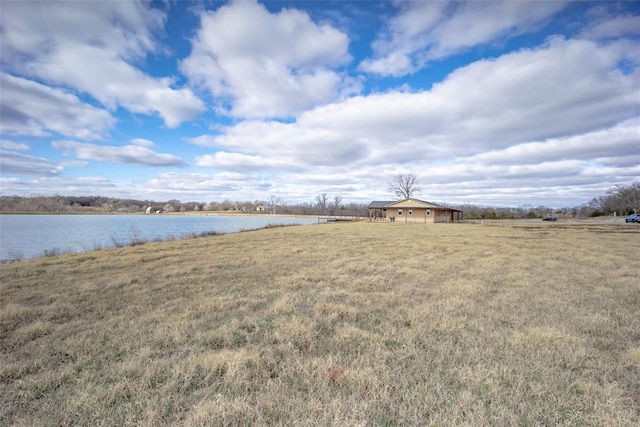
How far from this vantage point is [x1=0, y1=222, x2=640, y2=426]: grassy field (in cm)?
264

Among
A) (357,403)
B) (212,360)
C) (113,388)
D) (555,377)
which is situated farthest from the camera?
(212,360)

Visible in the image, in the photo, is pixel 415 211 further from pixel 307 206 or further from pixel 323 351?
pixel 307 206

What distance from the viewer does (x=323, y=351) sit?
3861 mm

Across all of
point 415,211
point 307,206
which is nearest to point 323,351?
point 415,211

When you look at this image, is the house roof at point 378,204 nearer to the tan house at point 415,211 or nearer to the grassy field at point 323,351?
the tan house at point 415,211

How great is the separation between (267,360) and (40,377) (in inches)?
94.5

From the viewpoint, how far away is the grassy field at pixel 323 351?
2.64m

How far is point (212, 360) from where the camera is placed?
3443mm

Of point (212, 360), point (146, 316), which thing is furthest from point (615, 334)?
point (146, 316)

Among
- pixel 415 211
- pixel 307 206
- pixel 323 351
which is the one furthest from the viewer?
pixel 307 206

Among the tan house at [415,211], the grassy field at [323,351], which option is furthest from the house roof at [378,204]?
the grassy field at [323,351]

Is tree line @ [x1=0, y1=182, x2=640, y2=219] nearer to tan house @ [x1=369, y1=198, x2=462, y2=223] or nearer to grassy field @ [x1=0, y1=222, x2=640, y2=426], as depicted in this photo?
tan house @ [x1=369, y1=198, x2=462, y2=223]

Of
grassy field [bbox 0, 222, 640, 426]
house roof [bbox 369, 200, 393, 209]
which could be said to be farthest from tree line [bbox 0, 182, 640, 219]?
grassy field [bbox 0, 222, 640, 426]

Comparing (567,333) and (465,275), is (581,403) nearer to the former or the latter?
(567,333)
